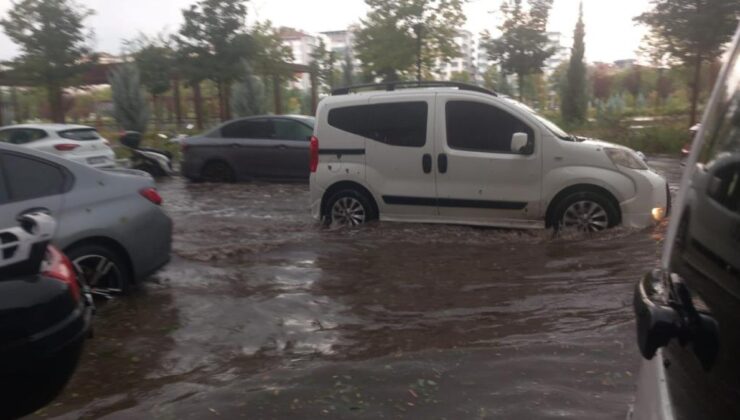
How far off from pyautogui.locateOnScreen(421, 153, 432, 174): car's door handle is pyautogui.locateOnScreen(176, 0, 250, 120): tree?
1712 cm

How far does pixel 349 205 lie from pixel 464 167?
162 centimetres

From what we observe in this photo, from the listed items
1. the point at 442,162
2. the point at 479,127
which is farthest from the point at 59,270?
the point at 479,127

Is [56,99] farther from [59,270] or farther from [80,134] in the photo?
[59,270]

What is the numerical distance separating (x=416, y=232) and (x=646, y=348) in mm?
7317

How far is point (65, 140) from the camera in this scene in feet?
46.4

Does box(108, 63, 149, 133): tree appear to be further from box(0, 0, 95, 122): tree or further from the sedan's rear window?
the sedan's rear window

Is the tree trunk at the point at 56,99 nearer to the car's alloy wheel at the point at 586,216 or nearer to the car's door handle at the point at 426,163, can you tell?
the car's door handle at the point at 426,163

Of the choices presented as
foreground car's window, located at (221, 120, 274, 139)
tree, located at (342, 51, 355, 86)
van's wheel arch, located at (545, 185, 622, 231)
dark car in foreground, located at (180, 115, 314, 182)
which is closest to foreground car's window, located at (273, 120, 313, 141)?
dark car in foreground, located at (180, 115, 314, 182)

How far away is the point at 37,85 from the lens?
24438 millimetres

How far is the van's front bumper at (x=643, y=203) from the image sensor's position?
26.9 ft

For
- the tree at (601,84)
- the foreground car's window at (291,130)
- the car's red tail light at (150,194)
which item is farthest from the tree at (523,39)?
the tree at (601,84)

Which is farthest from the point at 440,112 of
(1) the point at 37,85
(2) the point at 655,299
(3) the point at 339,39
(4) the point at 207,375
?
(3) the point at 339,39

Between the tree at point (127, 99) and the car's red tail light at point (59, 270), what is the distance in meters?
21.6

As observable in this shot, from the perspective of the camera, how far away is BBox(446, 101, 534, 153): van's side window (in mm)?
8539
